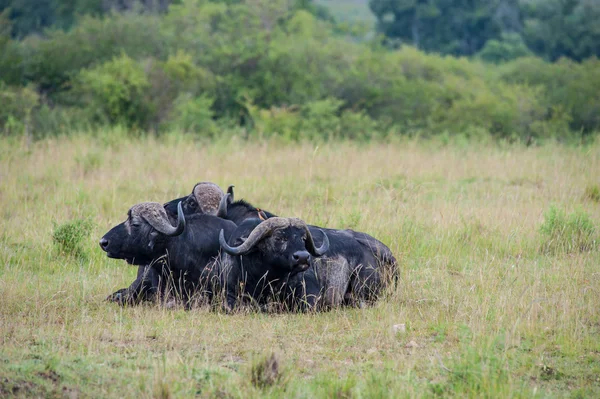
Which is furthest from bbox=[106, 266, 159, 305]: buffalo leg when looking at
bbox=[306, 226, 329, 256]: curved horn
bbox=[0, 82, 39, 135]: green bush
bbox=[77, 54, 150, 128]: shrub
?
bbox=[77, 54, 150, 128]: shrub

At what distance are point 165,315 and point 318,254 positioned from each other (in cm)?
157

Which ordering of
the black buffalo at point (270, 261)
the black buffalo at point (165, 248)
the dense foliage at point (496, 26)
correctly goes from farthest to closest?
1. the dense foliage at point (496, 26)
2. the black buffalo at point (165, 248)
3. the black buffalo at point (270, 261)

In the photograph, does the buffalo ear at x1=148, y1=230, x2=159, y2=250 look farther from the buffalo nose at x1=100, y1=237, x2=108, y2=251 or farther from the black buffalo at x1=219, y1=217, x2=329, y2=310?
the black buffalo at x1=219, y1=217, x2=329, y2=310

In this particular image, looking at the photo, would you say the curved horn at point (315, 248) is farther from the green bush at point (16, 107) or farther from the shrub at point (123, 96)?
the shrub at point (123, 96)

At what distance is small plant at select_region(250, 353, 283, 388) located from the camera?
5.86 m

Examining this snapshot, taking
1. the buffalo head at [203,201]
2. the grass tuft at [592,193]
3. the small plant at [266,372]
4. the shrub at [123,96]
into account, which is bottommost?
the shrub at [123,96]

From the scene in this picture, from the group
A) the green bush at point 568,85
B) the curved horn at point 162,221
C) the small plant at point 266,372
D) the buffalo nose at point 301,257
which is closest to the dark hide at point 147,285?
the curved horn at point 162,221

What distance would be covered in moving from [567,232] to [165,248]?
195 inches

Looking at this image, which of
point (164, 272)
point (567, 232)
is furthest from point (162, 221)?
point (567, 232)

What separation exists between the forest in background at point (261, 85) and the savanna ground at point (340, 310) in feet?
14.7

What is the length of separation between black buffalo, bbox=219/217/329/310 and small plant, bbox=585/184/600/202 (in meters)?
6.02

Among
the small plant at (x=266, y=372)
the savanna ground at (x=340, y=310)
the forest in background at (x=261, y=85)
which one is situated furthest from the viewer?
the forest in background at (x=261, y=85)

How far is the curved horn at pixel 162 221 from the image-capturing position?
8.36 m

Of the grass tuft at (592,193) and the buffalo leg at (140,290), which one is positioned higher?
the grass tuft at (592,193)
